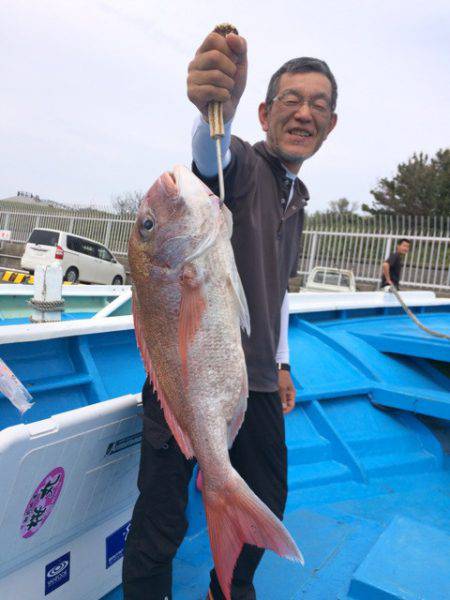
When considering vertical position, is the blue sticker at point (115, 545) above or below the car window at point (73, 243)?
below

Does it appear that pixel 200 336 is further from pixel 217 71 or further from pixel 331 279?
pixel 331 279

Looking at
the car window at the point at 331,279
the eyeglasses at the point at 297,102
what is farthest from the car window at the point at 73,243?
the eyeglasses at the point at 297,102

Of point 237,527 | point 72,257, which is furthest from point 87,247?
point 237,527

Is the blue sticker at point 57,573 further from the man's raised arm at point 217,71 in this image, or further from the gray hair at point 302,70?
the gray hair at point 302,70

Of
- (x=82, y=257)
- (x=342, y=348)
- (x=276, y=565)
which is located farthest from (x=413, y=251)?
(x=276, y=565)

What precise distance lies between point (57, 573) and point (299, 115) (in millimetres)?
2008

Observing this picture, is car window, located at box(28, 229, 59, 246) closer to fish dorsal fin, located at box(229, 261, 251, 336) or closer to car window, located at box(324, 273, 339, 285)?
car window, located at box(324, 273, 339, 285)

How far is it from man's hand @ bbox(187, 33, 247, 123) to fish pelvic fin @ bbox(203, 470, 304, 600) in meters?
1.13

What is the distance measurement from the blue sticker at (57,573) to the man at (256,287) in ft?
1.07

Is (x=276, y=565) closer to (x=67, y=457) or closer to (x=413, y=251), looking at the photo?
(x=67, y=457)

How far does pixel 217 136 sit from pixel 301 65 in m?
0.77

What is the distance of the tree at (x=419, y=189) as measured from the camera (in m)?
29.5

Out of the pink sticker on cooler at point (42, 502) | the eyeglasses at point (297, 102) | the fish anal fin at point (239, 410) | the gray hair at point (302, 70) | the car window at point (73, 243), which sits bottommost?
the pink sticker on cooler at point (42, 502)

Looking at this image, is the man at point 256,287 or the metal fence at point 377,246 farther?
the metal fence at point 377,246
